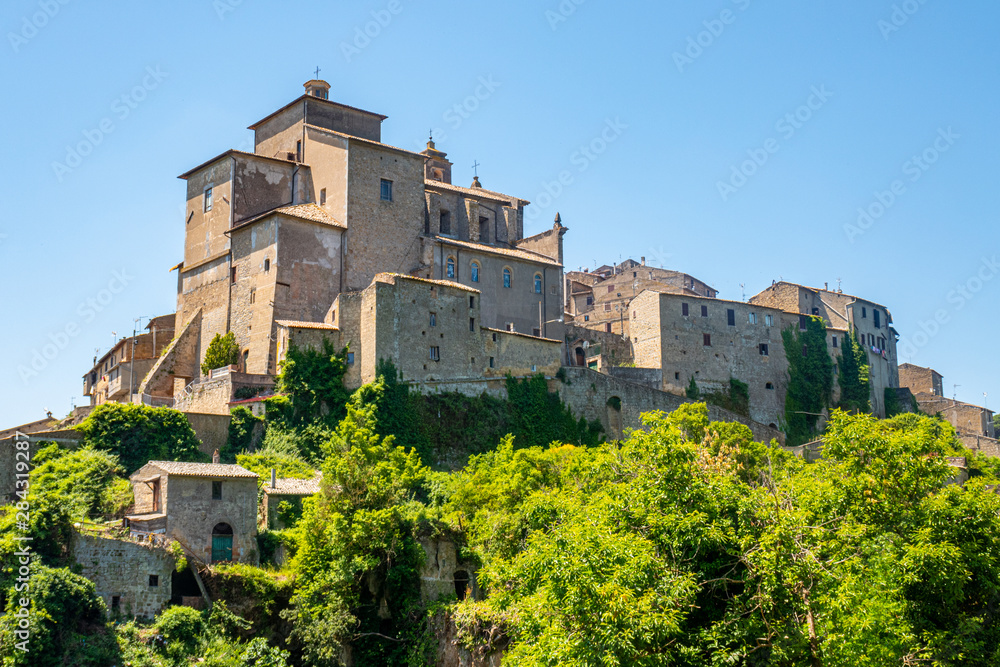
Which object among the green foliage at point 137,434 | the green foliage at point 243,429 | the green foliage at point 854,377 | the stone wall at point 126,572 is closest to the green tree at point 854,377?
the green foliage at point 854,377

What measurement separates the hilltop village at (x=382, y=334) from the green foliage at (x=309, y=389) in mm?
576

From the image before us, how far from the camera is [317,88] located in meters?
64.2

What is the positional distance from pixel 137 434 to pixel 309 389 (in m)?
8.11

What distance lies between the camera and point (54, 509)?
36.2m

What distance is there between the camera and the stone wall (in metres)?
36.1

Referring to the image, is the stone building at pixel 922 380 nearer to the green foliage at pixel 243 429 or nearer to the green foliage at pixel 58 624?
the green foliage at pixel 243 429

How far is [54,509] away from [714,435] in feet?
87.6

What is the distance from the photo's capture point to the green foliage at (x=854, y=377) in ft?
234

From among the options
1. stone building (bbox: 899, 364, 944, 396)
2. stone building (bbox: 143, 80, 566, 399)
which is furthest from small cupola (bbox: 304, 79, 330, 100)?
stone building (bbox: 899, 364, 944, 396)

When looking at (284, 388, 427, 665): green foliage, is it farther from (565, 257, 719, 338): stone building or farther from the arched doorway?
(565, 257, 719, 338): stone building

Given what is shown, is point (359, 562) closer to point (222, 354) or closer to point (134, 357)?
point (222, 354)

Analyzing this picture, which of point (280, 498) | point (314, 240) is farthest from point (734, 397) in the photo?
point (280, 498)

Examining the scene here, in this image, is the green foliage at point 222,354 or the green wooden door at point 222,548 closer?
the green wooden door at point 222,548

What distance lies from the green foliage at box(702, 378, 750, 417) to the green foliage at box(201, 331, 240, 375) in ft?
88.6
